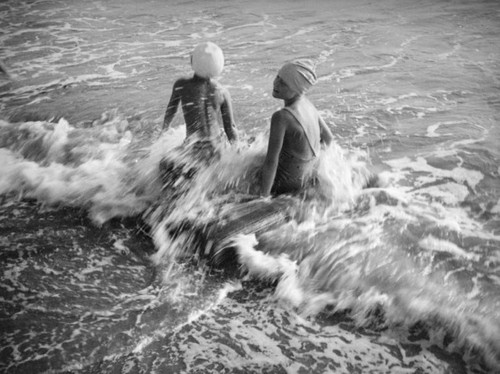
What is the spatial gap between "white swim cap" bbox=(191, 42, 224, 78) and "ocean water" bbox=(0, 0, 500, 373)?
2.89 ft

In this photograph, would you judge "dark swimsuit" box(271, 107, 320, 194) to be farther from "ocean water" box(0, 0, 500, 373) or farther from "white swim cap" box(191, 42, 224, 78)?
"white swim cap" box(191, 42, 224, 78)

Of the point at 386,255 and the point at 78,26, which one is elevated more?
the point at 78,26

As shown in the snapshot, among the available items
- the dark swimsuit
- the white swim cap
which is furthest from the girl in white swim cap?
the dark swimsuit

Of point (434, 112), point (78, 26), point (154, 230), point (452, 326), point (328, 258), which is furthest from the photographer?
point (78, 26)

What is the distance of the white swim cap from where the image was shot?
3.39 metres

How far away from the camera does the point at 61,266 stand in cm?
296

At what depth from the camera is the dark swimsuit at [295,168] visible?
10.8 feet

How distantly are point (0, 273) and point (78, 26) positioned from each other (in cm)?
981

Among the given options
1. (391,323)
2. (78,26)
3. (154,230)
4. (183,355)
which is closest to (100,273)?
(154,230)

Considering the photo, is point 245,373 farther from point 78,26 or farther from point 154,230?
point 78,26

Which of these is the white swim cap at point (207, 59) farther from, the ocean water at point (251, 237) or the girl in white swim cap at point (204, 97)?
the ocean water at point (251, 237)

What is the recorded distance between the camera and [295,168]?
3402mm

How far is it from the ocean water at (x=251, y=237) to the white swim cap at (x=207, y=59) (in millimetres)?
880

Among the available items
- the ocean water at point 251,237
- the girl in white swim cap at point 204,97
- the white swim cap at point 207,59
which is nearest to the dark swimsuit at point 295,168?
the ocean water at point 251,237
